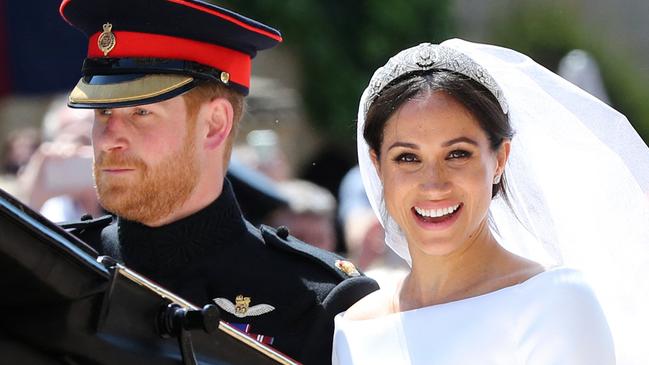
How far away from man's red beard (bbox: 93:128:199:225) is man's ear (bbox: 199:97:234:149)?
7cm

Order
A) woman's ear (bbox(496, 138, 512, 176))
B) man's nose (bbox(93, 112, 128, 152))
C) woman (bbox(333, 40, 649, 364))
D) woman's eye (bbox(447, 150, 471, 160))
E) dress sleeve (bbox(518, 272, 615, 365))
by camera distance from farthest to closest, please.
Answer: man's nose (bbox(93, 112, 128, 152)) → woman's ear (bbox(496, 138, 512, 176)) → woman's eye (bbox(447, 150, 471, 160)) → woman (bbox(333, 40, 649, 364)) → dress sleeve (bbox(518, 272, 615, 365))

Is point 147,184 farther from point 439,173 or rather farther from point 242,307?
point 439,173

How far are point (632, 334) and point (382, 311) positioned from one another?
1.82 ft

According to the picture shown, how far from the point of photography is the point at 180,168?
3174 mm

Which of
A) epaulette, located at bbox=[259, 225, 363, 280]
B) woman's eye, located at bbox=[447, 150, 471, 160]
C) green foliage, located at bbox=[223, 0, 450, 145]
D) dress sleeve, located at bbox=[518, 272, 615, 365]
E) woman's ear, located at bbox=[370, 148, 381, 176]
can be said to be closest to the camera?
dress sleeve, located at bbox=[518, 272, 615, 365]

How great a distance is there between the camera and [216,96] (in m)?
3.30

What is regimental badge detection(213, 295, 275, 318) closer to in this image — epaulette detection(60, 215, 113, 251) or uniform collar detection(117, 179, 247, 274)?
uniform collar detection(117, 179, 247, 274)

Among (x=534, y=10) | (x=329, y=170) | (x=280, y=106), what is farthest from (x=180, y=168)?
(x=534, y=10)

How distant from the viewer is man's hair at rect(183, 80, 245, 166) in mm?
3223

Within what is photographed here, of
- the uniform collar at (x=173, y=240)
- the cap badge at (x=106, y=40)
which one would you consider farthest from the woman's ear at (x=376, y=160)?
the cap badge at (x=106, y=40)

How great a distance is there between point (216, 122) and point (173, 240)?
0.32 meters

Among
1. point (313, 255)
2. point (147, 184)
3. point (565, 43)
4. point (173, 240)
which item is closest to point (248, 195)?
point (313, 255)

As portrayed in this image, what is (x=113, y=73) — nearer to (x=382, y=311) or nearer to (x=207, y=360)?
(x=382, y=311)

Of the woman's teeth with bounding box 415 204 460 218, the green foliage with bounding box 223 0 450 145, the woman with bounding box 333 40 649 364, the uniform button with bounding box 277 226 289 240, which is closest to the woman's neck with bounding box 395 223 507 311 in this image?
the woman with bounding box 333 40 649 364
